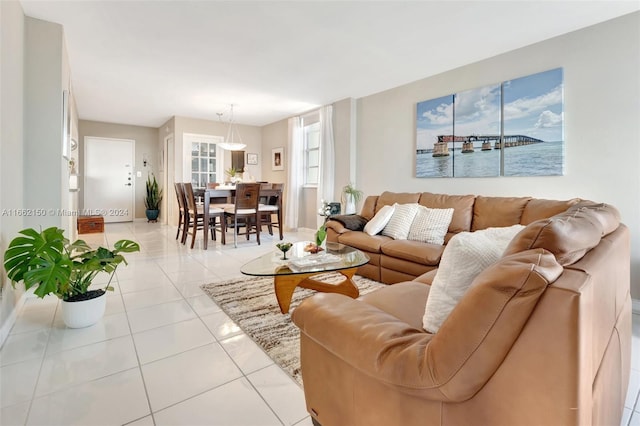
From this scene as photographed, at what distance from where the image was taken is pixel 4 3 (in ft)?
6.55

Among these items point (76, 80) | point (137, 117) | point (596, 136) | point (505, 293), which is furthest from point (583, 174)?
point (137, 117)

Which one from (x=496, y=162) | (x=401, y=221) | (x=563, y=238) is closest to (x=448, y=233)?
(x=401, y=221)

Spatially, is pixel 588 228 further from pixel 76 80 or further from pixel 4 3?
pixel 76 80

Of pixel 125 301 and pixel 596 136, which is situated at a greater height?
pixel 596 136

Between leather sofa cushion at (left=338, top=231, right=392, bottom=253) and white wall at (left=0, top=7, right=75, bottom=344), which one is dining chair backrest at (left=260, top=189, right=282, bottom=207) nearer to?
leather sofa cushion at (left=338, top=231, right=392, bottom=253)

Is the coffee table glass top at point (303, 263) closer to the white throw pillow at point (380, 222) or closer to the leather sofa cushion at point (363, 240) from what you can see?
the leather sofa cushion at point (363, 240)

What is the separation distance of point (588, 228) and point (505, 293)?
19.0 inches

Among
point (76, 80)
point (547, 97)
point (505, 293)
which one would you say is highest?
point (76, 80)

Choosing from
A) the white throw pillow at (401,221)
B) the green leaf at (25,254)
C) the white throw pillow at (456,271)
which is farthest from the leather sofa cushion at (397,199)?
the green leaf at (25,254)

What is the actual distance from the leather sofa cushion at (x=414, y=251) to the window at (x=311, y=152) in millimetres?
3315

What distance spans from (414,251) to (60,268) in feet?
8.20

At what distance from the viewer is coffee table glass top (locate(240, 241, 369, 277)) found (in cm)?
213

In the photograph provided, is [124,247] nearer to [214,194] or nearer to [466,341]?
[466,341]

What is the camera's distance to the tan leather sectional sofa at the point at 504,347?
0.62 meters
